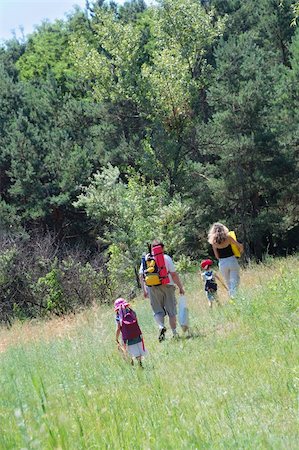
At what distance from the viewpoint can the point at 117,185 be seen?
26.0m

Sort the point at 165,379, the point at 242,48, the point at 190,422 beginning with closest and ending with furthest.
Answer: the point at 190,422
the point at 165,379
the point at 242,48

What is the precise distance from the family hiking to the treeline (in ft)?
46.8

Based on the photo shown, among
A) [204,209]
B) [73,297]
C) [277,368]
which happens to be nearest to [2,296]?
[73,297]

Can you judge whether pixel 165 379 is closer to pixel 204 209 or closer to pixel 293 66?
pixel 204 209

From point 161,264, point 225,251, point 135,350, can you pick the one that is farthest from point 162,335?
point 225,251

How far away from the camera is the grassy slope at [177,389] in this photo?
3402 mm

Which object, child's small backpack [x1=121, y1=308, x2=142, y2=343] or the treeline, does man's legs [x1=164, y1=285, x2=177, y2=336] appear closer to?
child's small backpack [x1=121, y1=308, x2=142, y2=343]

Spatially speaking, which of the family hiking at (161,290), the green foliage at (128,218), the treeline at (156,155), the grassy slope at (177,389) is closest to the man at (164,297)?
the family hiking at (161,290)

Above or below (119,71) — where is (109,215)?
below

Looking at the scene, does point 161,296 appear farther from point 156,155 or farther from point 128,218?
point 156,155

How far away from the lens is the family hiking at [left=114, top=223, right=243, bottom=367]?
8.29 m

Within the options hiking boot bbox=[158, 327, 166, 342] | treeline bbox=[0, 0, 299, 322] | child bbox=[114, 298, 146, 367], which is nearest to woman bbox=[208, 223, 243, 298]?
hiking boot bbox=[158, 327, 166, 342]

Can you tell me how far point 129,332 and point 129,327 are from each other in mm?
77

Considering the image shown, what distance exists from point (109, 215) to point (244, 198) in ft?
32.8
